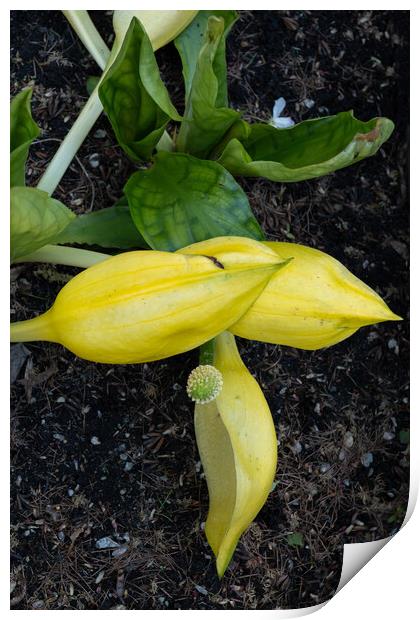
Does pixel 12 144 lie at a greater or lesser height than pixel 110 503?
greater

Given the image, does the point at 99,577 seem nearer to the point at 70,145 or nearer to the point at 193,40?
the point at 70,145

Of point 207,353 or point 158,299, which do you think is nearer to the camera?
point 158,299

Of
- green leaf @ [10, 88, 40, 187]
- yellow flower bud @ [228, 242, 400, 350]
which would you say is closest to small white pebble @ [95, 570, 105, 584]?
yellow flower bud @ [228, 242, 400, 350]

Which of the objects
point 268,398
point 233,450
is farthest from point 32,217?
point 268,398

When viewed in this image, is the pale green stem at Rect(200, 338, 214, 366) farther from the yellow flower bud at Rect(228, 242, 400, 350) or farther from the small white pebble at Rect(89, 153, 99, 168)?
the small white pebble at Rect(89, 153, 99, 168)

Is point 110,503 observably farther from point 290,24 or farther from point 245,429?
point 290,24

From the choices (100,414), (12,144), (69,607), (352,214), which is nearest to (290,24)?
(352,214)

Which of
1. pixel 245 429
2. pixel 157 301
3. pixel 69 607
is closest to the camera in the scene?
pixel 157 301
